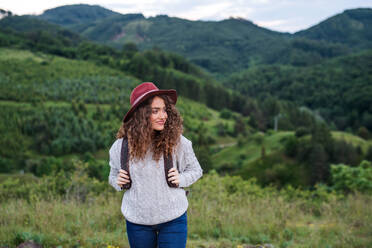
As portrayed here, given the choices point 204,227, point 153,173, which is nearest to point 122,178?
point 153,173

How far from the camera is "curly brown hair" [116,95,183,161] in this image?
205 cm

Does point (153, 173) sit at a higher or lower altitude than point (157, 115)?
lower

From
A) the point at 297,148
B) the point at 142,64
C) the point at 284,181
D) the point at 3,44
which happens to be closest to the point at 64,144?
the point at 284,181

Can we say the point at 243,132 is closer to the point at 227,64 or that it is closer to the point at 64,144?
the point at 64,144

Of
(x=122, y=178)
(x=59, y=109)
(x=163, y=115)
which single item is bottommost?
(x=59, y=109)

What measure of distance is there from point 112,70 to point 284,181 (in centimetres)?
5408

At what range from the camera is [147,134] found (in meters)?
2.08

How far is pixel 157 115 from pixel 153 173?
0.42 metres

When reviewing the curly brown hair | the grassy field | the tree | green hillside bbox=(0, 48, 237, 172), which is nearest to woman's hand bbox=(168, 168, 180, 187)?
the curly brown hair

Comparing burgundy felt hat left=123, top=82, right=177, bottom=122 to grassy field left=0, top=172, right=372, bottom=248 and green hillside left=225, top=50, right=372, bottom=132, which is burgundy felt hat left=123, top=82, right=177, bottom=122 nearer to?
grassy field left=0, top=172, right=372, bottom=248

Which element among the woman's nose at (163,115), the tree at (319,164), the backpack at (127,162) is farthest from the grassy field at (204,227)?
the tree at (319,164)

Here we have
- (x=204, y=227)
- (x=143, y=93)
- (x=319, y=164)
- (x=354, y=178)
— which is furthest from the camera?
(x=319, y=164)

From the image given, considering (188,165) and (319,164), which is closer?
(188,165)

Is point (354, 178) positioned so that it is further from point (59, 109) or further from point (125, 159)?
point (59, 109)
